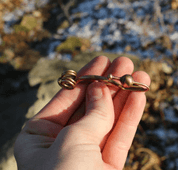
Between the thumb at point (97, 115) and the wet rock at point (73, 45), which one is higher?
the thumb at point (97, 115)

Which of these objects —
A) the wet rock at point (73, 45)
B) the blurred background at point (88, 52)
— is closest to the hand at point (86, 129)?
the blurred background at point (88, 52)

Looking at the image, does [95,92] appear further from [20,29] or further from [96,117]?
[20,29]

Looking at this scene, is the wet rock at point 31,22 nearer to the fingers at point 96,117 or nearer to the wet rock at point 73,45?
the wet rock at point 73,45

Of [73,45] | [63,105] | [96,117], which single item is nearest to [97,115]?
[96,117]

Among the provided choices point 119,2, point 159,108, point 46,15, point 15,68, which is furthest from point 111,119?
point 46,15

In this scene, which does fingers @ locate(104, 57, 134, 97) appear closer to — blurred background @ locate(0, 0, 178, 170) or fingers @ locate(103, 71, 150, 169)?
fingers @ locate(103, 71, 150, 169)

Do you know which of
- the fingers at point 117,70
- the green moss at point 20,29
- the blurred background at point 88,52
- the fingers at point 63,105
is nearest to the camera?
the fingers at point 63,105

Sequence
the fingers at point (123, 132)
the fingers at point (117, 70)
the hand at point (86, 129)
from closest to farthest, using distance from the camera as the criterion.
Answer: the hand at point (86, 129) < the fingers at point (123, 132) < the fingers at point (117, 70)

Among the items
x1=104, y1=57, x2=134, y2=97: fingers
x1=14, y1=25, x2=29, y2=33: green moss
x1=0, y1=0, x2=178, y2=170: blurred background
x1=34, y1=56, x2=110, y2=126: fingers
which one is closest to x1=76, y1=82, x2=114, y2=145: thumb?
x1=34, y1=56, x2=110, y2=126: fingers
